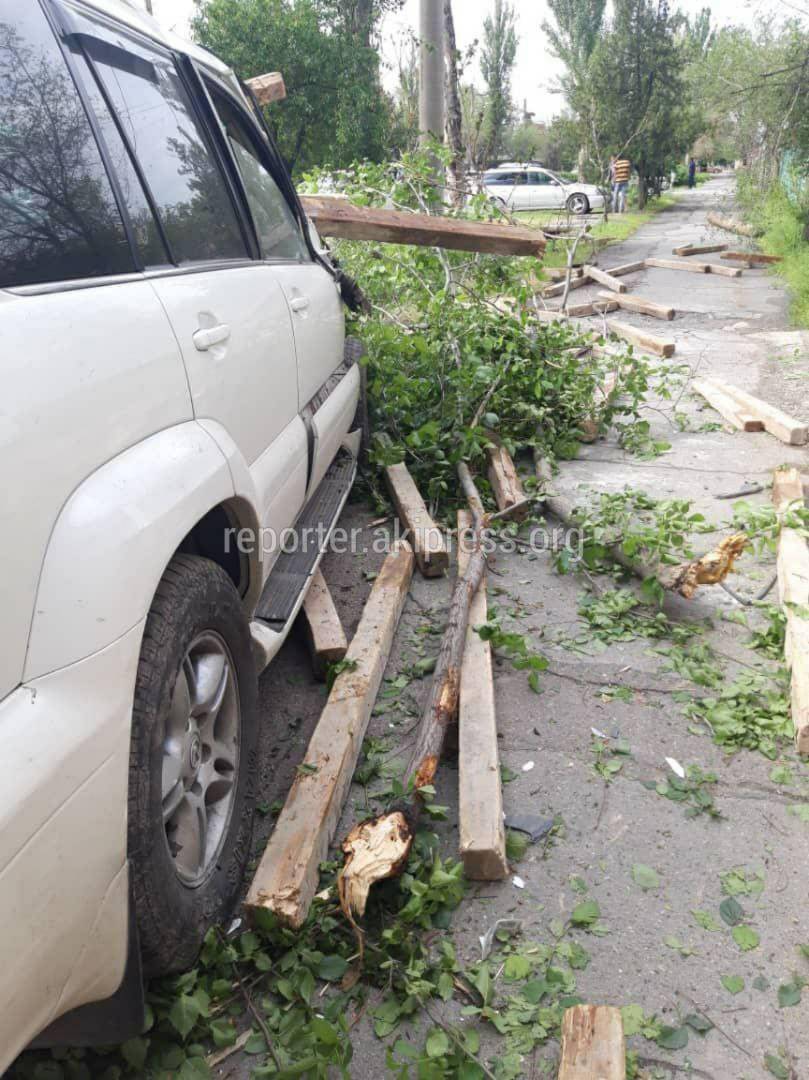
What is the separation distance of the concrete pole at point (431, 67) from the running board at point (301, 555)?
8.51 meters

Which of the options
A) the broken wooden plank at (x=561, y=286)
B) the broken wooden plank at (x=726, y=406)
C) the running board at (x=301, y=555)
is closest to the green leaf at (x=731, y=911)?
the running board at (x=301, y=555)

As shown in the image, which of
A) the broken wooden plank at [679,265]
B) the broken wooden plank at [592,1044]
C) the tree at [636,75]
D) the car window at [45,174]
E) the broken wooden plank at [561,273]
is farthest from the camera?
the tree at [636,75]

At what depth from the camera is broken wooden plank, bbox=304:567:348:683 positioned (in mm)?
3562

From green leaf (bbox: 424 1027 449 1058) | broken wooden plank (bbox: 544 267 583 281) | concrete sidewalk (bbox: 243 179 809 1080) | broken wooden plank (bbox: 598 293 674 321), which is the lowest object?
broken wooden plank (bbox: 544 267 583 281)

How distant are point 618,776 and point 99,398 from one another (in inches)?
87.6

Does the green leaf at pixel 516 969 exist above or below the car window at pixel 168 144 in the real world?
below

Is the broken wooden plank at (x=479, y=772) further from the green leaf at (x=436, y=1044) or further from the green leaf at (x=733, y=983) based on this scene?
the green leaf at (x=733, y=983)

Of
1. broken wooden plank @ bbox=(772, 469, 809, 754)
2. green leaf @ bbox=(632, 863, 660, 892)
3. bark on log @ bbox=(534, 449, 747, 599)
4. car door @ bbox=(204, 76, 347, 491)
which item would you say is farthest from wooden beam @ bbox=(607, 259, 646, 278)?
green leaf @ bbox=(632, 863, 660, 892)

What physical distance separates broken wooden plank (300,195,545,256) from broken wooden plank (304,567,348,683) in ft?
10.1

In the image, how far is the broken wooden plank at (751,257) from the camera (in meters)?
17.0

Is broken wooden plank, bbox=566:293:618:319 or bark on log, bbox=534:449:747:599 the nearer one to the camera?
bark on log, bbox=534:449:747:599

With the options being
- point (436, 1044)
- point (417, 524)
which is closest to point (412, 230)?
point (417, 524)

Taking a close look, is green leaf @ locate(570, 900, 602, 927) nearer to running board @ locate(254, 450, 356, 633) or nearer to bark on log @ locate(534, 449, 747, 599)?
running board @ locate(254, 450, 356, 633)

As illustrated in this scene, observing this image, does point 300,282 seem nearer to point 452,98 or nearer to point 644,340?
A: point 644,340
